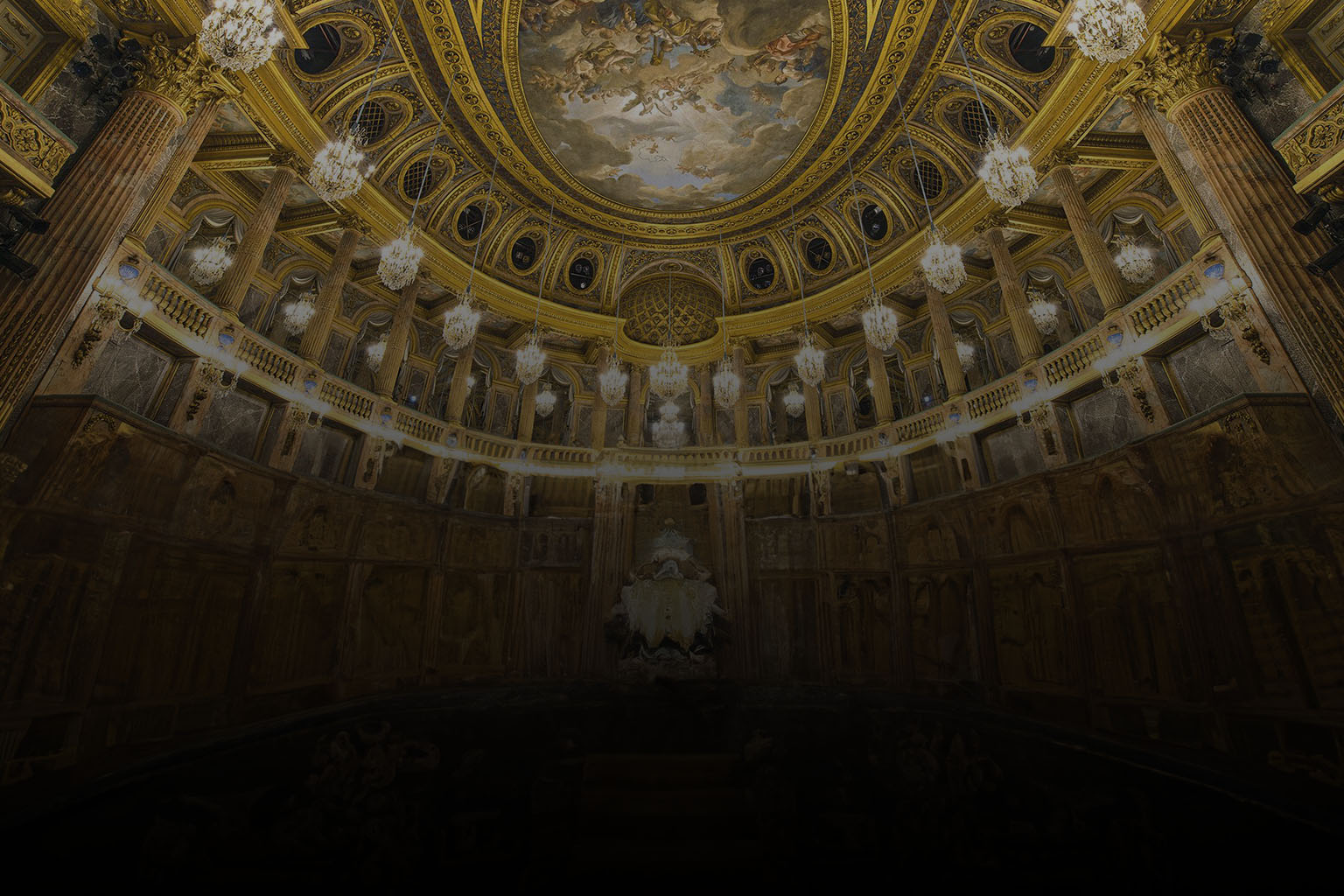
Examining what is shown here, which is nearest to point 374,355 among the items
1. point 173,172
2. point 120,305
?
point 173,172

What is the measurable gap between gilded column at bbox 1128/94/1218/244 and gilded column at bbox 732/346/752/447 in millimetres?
10671

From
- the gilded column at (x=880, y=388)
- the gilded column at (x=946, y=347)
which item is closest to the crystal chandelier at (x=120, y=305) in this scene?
the gilded column at (x=880, y=388)

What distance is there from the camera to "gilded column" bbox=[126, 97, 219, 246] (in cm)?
809

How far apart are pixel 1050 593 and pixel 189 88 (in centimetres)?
1756

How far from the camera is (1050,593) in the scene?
9406 mm

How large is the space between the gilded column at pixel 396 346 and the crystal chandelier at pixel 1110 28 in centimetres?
1402

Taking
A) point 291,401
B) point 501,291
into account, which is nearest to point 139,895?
point 291,401

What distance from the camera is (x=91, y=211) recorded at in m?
6.88

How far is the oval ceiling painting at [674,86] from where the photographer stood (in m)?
11.5

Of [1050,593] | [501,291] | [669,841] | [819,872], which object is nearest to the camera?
[819,872]

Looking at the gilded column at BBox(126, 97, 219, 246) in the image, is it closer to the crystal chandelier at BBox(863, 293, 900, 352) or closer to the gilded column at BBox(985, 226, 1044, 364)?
the crystal chandelier at BBox(863, 293, 900, 352)

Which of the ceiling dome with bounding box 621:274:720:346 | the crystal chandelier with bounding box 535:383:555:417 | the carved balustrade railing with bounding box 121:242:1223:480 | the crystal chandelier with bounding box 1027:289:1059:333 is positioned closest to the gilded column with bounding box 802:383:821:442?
the carved balustrade railing with bounding box 121:242:1223:480

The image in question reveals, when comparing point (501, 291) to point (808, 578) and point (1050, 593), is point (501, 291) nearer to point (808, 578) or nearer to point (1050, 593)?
point (808, 578)

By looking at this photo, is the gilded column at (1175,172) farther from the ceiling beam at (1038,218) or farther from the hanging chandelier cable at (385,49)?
the hanging chandelier cable at (385,49)
